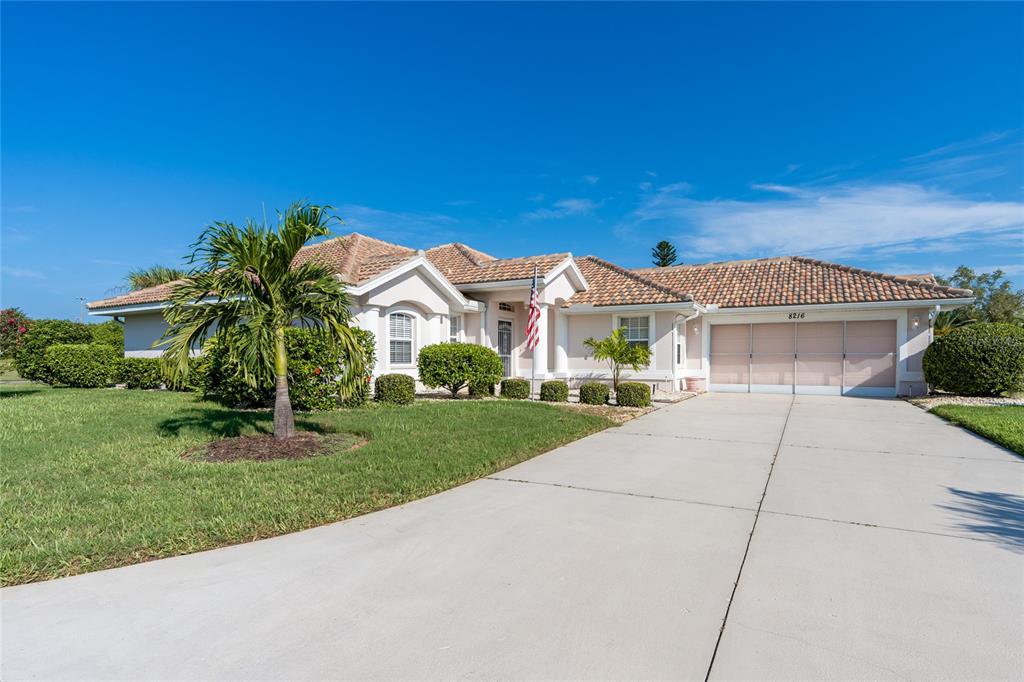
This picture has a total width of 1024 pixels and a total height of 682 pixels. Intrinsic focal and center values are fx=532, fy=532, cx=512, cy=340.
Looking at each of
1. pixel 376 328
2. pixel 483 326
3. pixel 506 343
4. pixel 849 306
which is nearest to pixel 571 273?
pixel 506 343

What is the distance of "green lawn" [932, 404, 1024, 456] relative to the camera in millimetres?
9008

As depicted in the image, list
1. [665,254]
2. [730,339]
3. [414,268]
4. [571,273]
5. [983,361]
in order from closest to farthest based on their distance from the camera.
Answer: [983,361] < [414,268] < [571,273] < [730,339] < [665,254]

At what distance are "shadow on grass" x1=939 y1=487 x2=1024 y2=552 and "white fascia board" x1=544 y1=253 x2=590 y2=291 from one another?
1219cm

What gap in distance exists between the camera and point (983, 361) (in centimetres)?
1519

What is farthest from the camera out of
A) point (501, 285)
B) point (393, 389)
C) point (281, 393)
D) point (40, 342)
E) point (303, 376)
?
point (40, 342)

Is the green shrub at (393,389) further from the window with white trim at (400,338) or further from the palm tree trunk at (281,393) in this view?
the palm tree trunk at (281,393)

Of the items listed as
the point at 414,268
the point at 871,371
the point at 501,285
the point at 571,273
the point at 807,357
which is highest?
the point at 571,273

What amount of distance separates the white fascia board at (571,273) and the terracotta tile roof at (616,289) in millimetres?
272

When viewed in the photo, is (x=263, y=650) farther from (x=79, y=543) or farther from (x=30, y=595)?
(x=79, y=543)

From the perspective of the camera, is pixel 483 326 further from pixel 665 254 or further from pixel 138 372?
pixel 665 254

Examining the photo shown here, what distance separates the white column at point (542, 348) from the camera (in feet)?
57.6

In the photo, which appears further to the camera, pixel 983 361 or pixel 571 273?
pixel 571 273

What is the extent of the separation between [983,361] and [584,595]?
56.9 feet

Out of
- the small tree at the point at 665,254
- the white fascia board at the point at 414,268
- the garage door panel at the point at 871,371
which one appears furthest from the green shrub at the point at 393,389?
the small tree at the point at 665,254
